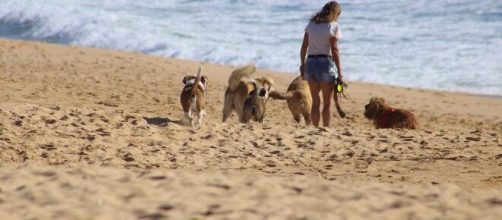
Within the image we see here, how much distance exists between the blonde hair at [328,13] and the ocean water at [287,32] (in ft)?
28.7

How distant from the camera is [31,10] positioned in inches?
1172

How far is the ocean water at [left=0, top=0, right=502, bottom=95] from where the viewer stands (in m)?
22.0

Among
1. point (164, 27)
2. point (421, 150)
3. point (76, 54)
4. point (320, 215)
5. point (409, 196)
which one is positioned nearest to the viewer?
point (320, 215)

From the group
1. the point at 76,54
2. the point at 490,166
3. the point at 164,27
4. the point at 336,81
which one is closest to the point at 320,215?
the point at 490,166

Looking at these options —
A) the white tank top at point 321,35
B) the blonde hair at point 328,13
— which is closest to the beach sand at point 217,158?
the white tank top at point 321,35

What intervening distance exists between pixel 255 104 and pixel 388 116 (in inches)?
66.8

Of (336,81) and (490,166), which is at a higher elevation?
(336,81)

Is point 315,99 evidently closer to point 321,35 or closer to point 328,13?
point 321,35

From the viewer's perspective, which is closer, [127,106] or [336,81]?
[336,81]

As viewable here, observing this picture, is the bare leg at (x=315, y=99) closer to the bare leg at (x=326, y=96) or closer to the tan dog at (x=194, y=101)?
the bare leg at (x=326, y=96)

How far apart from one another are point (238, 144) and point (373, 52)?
14084 mm

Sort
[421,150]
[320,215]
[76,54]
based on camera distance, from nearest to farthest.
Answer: [320,215] < [421,150] < [76,54]

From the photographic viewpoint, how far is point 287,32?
2814 centimetres

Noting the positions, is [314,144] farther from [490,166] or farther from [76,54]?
[76,54]
